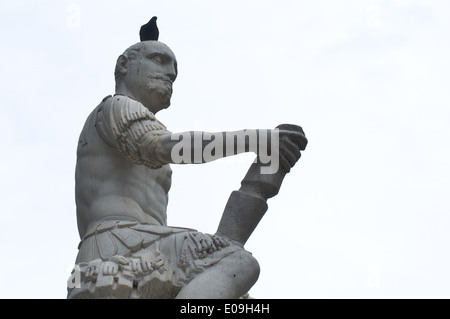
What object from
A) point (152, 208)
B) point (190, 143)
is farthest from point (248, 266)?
point (152, 208)

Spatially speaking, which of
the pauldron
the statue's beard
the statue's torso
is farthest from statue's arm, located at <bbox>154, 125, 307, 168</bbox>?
the statue's beard

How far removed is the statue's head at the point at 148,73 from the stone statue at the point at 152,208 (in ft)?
1.15

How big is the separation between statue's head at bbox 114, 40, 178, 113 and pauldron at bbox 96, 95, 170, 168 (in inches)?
19.8

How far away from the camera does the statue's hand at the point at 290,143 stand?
11695 mm

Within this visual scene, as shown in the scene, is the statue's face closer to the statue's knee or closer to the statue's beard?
the statue's beard

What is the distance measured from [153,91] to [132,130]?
2.99 feet

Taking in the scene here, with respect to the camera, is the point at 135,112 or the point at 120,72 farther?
the point at 120,72

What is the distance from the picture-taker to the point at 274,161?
11719mm

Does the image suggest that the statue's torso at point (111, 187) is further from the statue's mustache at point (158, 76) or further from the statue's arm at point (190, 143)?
the statue's mustache at point (158, 76)
